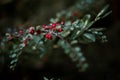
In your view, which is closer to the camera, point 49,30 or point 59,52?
point 49,30

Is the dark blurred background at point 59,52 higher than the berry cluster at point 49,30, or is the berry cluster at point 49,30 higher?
the dark blurred background at point 59,52

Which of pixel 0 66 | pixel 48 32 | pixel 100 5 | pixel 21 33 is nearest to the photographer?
pixel 48 32

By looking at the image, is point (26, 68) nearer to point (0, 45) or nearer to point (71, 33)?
point (0, 45)

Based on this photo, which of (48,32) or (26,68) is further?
(26,68)

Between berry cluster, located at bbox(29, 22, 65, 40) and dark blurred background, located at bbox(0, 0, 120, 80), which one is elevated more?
dark blurred background, located at bbox(0, 0, 120, 80)

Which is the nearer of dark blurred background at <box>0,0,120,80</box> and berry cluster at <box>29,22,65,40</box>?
berry cluster at <box>29,22,65,40</box>

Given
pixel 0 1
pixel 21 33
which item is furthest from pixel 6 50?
pixel 0 1

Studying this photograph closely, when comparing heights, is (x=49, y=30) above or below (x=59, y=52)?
below

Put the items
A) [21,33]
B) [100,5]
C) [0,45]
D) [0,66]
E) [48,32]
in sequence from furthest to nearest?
[100,5] < [0,66] < [0,45] < [21,33] < [48,32]

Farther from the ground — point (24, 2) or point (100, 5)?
point (24, 2)

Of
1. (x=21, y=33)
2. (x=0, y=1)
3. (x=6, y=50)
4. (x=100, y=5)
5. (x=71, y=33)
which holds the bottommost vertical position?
(x=71, y=33)

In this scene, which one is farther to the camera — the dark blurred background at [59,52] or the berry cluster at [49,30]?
the dark blurred background at [59,52]
